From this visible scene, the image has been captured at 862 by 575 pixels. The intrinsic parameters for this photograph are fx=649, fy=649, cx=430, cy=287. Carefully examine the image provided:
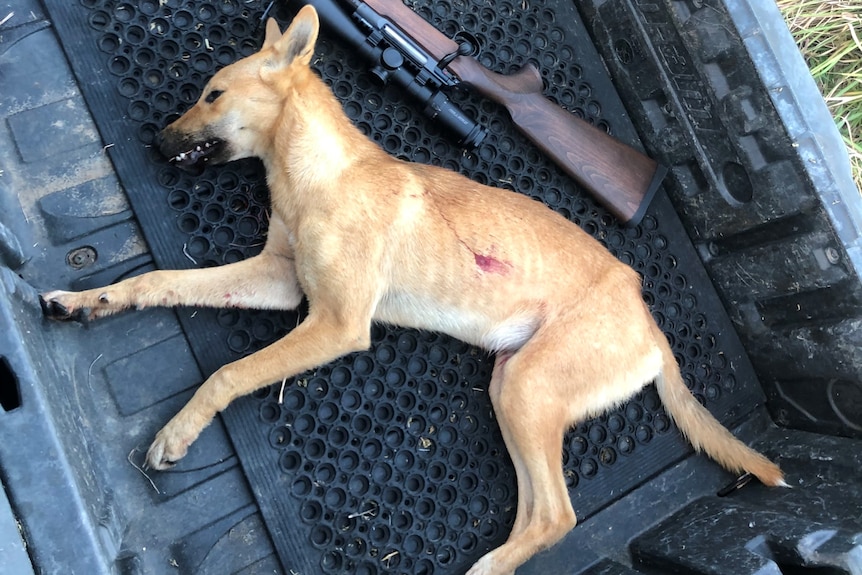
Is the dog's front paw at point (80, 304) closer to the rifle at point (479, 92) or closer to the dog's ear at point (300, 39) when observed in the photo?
the dog's ear at point (300, 39)

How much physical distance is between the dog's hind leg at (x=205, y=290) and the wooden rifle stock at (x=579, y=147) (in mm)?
1442

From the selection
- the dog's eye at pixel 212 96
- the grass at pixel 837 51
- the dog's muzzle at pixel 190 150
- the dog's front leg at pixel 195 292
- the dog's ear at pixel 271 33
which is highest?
the grass at pixel 837 51

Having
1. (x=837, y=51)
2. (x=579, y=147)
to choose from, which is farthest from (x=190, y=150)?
(x=837, y=51)

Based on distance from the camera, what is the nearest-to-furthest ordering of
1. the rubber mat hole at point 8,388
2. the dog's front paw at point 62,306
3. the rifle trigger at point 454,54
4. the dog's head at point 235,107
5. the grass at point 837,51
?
the rubber mat hole at point 8,388 → the dog's front paw at point 62,306 → the dog's head at point 235,107 → the rifle trigger at point 454,54 → the grass at point 837,51

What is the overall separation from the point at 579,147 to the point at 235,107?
1863 millimetres

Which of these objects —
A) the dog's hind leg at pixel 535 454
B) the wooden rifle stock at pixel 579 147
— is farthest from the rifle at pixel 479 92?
the dog's hind leg at pixel 535 454

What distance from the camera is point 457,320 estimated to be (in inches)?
124

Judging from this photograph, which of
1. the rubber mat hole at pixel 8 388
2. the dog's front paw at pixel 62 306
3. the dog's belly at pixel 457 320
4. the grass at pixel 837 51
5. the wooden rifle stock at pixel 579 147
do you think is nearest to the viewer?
the rubber mat hole at pixel 8 388

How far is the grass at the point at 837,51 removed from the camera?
14.5 ft

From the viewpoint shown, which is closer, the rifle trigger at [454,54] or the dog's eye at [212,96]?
the dog's eye at [212,96]

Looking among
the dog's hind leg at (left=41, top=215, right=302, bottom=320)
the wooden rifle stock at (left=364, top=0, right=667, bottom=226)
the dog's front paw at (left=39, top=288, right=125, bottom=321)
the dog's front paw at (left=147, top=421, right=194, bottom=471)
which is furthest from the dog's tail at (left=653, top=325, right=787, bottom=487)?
the dog's front paw at (left=39, top=288, right=125, bottom=321)

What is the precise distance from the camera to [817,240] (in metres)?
3.27

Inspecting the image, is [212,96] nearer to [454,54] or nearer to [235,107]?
[235,107]

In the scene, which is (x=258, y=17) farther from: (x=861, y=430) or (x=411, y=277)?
(x=861, y=430)
